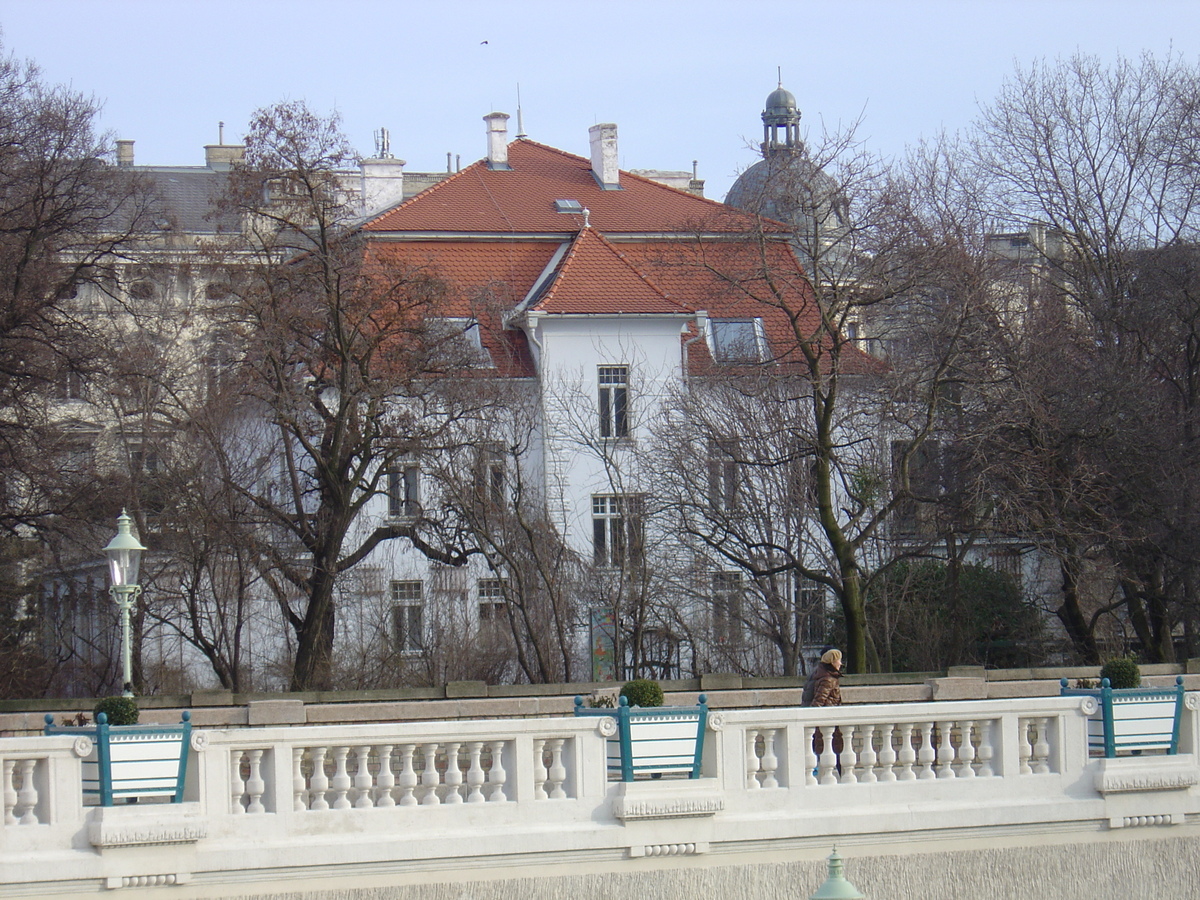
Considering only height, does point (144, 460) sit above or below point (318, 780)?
above

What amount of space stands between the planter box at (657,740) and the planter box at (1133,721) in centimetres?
351

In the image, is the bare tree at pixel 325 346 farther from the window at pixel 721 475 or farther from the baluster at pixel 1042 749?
the baluster at pixel 1042 749

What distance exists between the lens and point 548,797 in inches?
423

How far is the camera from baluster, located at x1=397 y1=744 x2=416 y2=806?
10273mm

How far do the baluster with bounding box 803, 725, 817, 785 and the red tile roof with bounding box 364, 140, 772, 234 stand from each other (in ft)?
90.6

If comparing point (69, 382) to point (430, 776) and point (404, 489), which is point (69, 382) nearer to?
point (404, 489)

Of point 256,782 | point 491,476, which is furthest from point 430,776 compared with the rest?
point 491,476

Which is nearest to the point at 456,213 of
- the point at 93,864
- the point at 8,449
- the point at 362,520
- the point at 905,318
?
the point at 362,520

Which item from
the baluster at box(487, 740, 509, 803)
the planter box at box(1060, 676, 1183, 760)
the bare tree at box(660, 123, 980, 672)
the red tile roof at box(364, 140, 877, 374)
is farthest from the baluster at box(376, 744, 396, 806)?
the red tile roof at box(364, 140, 877, 374)

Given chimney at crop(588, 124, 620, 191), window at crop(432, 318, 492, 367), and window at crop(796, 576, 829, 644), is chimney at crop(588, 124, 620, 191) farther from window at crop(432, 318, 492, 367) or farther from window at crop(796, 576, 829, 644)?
window at crop(796, 576, 829, 644)

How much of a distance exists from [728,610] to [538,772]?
2057 cm

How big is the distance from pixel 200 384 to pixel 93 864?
27.8m

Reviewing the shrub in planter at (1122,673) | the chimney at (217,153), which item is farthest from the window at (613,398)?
the chimney at (217,153)

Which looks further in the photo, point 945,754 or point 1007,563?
point 1007,563
